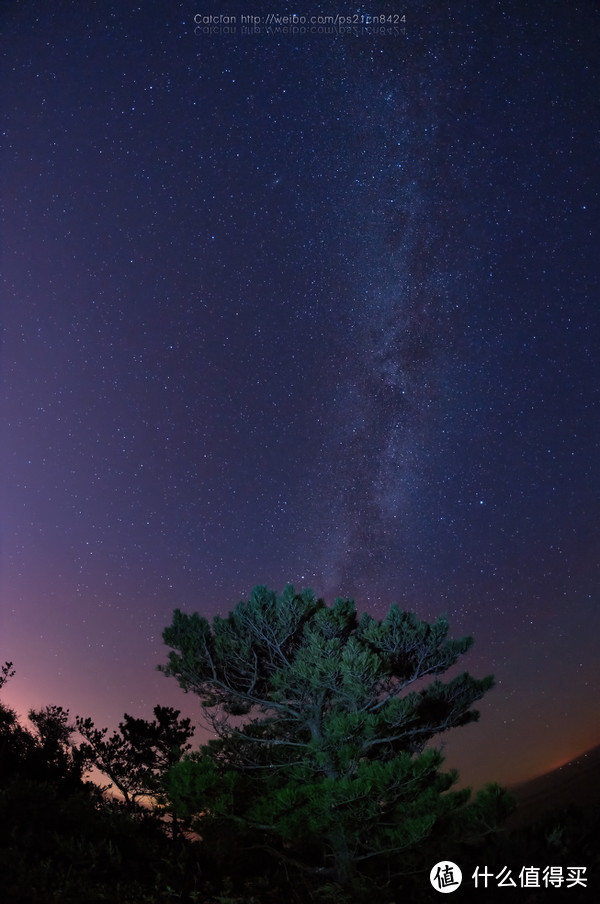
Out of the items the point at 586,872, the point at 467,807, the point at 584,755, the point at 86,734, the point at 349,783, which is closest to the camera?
the point at 586,872

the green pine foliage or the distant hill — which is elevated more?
the green pine foliage

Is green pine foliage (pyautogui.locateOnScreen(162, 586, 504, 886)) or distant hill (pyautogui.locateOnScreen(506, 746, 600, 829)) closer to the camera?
green pine foliage (pyautogui.locateOnScreen(162, 586, 504, 886))

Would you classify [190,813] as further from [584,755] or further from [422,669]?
[584,755]

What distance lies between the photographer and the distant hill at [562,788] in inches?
1496

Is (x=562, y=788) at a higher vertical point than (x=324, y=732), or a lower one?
lower

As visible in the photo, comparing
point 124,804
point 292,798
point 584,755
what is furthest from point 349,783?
point 584,755

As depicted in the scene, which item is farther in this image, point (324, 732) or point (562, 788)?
point (562, 788)

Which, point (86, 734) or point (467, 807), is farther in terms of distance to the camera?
point (86, 734)

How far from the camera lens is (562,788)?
41625 mm

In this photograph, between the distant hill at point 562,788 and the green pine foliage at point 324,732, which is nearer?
the green pine foliage at point 324,732

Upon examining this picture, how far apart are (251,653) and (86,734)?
6216mm

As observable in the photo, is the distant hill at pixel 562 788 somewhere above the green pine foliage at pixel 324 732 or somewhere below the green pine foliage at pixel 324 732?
below

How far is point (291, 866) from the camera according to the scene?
1277cm

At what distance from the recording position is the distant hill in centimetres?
3800
